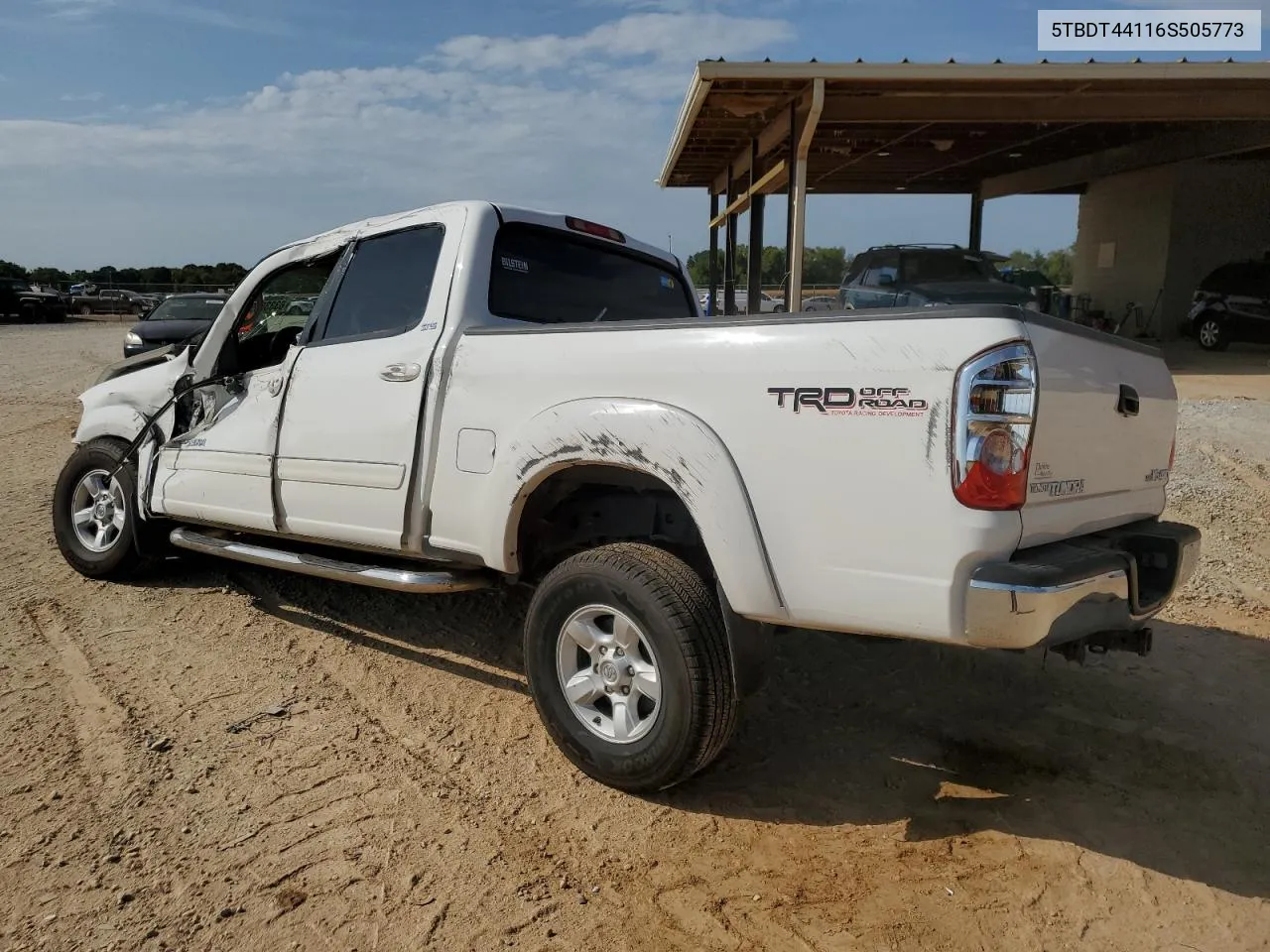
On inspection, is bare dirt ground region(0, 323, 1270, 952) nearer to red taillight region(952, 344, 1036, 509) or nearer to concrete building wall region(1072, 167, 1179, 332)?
red taillight region(952, 344, 1036, 509)

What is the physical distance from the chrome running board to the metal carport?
8.72m

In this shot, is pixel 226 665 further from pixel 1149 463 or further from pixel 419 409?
pixel 1149 463

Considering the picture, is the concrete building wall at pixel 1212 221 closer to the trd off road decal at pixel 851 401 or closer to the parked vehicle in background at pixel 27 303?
the trd off road decal at pixel 851 401

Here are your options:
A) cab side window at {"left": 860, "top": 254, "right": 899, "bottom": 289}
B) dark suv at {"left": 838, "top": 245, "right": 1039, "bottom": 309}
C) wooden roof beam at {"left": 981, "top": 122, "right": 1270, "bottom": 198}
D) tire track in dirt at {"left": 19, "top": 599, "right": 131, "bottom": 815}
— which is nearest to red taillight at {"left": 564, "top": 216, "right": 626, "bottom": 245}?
tire track in dirt at {"left": 19, "top": 599, "right": 131, "bottom": 815}

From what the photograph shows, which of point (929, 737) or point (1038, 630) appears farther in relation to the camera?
point (929, 737)

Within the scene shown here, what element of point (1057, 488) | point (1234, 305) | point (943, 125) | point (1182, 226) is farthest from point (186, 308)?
point (1182, 226)

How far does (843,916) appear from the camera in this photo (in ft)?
8.56

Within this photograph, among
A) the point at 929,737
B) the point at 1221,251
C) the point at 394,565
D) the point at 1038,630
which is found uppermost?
the point at 1221,251

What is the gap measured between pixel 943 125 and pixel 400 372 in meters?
13.1

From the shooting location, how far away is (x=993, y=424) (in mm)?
2473

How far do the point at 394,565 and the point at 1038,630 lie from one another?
295 cm

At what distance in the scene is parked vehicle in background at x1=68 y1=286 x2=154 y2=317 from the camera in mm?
43062

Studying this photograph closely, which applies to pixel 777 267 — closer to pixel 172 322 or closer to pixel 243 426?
→ pixel 172 322

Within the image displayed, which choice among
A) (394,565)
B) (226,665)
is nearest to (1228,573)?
(394,565)
